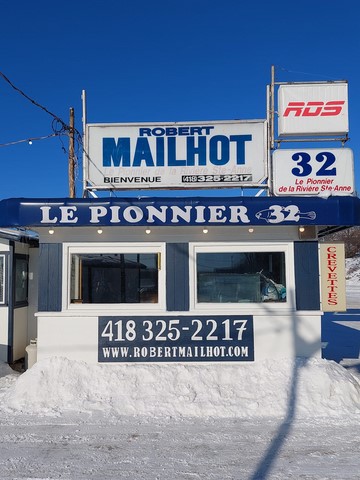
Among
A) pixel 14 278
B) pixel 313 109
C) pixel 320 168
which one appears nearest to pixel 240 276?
pixel 320 168

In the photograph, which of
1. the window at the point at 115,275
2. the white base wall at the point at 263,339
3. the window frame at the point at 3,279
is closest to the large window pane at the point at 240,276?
the white base wall at the point at 263,339

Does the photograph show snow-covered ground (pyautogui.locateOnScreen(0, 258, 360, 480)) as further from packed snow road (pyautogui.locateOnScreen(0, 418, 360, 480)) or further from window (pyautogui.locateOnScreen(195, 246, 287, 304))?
window (pyautogui.locateOnScreen(195, 246, 287, 304))

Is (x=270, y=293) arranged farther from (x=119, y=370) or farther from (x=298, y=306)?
(x=119, y=370)

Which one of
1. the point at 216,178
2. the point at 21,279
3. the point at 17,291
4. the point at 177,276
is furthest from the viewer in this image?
the point at 21,279

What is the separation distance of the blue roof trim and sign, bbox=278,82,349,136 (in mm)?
2077

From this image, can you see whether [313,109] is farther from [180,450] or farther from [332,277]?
[180,450]

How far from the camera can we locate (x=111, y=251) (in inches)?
284

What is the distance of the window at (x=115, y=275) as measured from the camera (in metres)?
7.12

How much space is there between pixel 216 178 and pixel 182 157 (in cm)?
80

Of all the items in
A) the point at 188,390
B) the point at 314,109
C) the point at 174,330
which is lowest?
the point at 188,390

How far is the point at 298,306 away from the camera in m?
6.98

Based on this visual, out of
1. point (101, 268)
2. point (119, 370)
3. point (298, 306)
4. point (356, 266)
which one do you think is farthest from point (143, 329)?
point (356, 266)

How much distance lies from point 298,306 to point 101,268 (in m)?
3.55

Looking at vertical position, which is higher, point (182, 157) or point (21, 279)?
point (182, 157)
